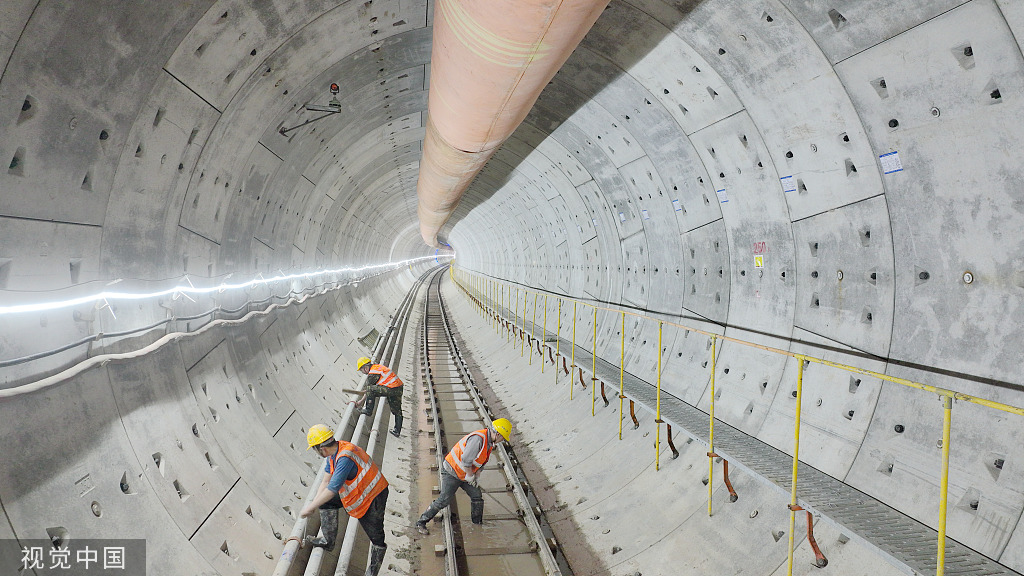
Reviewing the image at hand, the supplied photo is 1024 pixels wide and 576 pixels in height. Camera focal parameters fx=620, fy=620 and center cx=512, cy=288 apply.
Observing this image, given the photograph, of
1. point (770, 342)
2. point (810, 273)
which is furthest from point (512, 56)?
point (770, 342)

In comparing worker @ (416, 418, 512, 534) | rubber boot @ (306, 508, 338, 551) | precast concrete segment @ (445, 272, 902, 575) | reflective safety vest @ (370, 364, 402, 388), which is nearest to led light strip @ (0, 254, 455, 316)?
reflective safety vest @ (370, 364, 402, 388)

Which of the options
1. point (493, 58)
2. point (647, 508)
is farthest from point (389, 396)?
point (493, 58)

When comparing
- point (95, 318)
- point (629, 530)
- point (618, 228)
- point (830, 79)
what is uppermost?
point (830, 79)

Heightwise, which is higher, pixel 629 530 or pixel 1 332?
pixel 1 332

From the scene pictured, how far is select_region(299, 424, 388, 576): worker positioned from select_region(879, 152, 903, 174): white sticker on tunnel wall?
4657 millimetres

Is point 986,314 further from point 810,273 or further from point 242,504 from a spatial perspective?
point 242,504

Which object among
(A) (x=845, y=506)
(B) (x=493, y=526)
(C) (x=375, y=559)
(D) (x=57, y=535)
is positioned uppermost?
(D) (x=57, y=535)

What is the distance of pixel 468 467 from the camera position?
22.1 feet

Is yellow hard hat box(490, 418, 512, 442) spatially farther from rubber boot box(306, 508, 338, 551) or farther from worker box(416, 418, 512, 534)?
rubber boot box(306, 508, 338, 551)

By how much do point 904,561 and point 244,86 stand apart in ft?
18.6

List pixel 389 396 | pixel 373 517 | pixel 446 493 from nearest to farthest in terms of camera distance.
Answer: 1. pixel 373 517
2. pixel 446 493
3. pixel 389 396

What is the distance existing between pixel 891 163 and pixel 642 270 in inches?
190

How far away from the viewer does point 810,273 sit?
5.13m

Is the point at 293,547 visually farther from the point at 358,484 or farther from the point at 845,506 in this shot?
the point at 845,506
